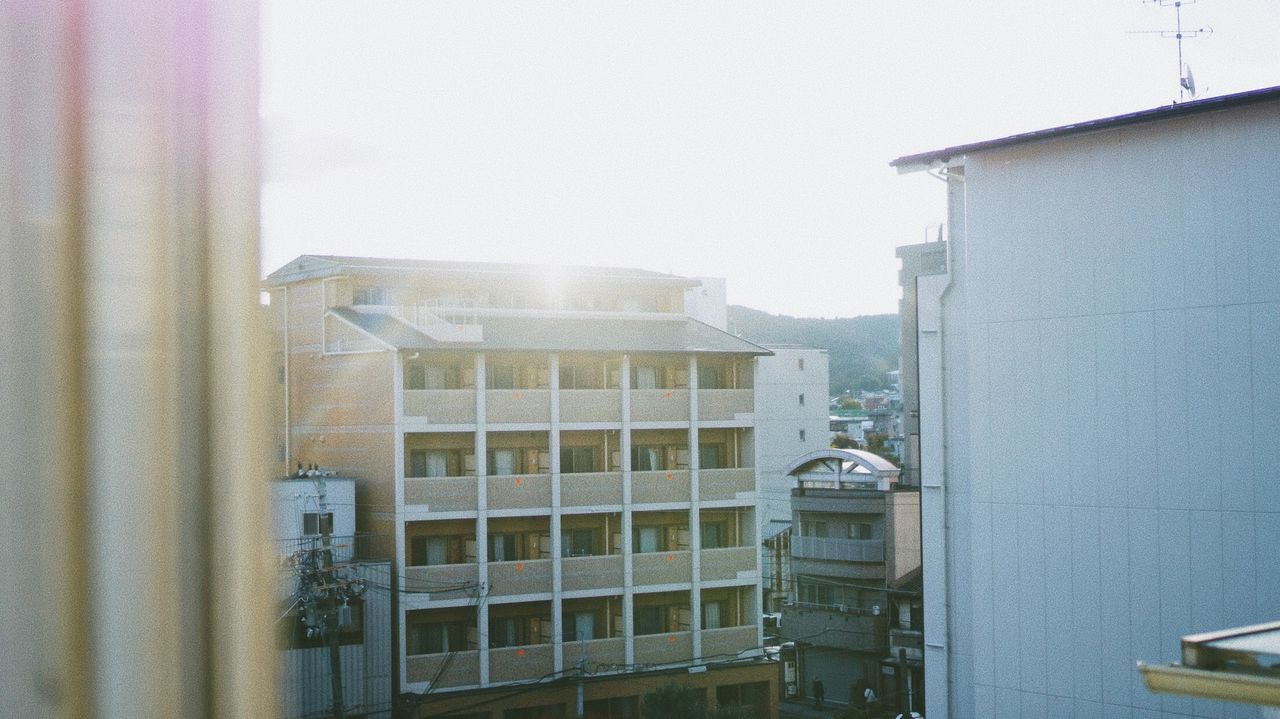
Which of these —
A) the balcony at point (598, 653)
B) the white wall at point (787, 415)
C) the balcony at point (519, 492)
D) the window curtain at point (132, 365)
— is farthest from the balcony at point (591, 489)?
the window curtain at point (132, 365)

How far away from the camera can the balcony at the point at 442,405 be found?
9.12 m

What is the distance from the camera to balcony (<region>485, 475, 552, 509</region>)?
9.43 metres

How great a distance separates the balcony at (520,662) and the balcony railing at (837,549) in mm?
3103

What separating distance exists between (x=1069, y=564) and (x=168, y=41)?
3.81 m

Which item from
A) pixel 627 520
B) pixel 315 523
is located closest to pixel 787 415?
pixel 627 520

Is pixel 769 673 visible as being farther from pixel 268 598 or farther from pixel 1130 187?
pixel 268 598

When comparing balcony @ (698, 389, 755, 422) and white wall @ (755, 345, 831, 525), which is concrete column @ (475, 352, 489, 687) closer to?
balcony @ (698, 389, 755, 422)

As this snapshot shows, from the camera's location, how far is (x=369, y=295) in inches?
387

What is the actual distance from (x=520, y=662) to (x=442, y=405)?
2341 millimetres

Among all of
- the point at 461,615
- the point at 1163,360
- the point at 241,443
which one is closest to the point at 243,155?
Answer: the point at 241,443

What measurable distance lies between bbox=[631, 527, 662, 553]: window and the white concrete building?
235 inches

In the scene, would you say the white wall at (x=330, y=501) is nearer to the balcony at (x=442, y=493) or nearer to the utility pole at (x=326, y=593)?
the utility pole at (x=326, y=593)

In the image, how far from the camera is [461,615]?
30.0ft

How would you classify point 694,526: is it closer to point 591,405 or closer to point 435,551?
point 591,405
